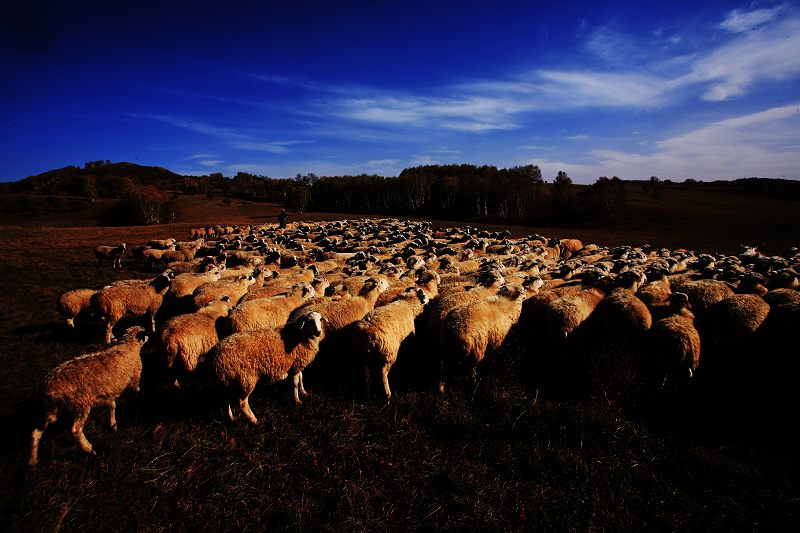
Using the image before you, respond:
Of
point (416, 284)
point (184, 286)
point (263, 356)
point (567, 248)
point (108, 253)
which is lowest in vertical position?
point (263, 356)

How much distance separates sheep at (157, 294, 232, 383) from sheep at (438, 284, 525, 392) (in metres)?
5.48

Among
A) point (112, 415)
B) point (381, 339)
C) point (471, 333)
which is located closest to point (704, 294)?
point (471, 333)

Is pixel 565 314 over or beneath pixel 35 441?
over

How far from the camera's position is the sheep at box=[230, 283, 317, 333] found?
8.43 metres

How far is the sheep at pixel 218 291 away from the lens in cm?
1107

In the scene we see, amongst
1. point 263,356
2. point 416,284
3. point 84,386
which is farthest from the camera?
point 416,284

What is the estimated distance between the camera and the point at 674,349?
22.8ft

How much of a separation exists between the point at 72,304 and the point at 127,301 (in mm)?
1701

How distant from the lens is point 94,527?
14.6 ft

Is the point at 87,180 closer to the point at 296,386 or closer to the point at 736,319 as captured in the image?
the point at 296,386

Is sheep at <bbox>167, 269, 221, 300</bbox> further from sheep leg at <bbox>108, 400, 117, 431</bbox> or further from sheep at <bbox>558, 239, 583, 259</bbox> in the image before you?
sheep at <bbox>558, 239, 583, 259</bbox>

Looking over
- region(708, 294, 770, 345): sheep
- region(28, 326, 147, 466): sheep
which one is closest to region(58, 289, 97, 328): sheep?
region(28, 326, 147, 466): sheep

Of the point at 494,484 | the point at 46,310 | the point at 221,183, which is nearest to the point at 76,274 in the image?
the point at 46,310

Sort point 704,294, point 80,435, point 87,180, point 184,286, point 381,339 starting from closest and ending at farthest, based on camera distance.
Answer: point 80,435
point 381,339
point 704,294
point 184,286
point 87,180
